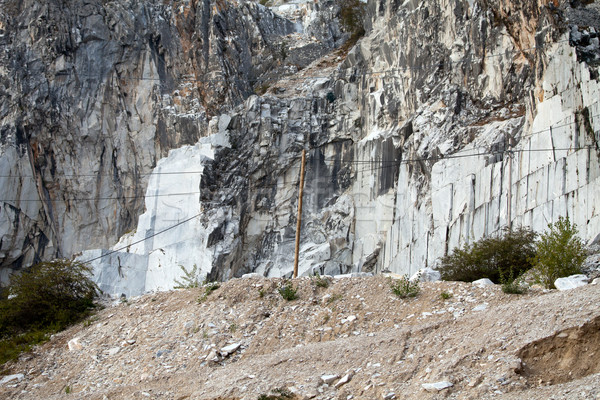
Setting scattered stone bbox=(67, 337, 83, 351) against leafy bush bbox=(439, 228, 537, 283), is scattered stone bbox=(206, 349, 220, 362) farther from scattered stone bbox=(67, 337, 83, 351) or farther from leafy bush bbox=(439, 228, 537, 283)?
leafy bush bbox=(439, 228, 537, 283)

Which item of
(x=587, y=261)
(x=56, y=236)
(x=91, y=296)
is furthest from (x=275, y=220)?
(x=587, y=261)

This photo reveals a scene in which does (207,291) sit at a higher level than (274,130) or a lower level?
lower

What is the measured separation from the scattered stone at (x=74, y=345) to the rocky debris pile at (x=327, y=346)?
4 centimetres

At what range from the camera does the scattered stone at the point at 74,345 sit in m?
16.1

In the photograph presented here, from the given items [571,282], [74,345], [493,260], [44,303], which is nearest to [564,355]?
[571,282]

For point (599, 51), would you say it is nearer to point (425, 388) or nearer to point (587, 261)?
point (587, 261)

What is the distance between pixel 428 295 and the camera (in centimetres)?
1447

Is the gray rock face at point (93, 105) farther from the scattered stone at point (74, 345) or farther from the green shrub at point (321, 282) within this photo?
the green shrub at point (321, 282)

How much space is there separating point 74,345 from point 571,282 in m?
11.2

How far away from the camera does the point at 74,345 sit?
16.2m

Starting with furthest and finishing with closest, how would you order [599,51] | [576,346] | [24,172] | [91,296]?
[24,172] < [599,51] < [91,296] < [576,346]

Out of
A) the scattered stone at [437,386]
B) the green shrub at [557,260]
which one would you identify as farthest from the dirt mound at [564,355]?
the green shrub at [557,260]

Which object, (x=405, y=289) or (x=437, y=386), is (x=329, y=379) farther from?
(x=405, y=289)

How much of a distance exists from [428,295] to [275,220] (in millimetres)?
21609
